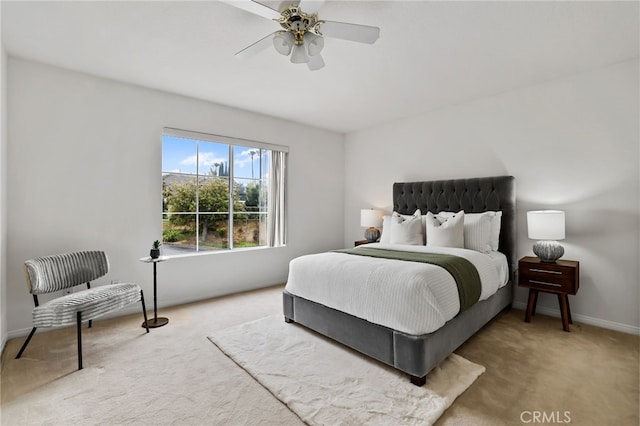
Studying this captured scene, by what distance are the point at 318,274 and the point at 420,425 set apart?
1.36 m

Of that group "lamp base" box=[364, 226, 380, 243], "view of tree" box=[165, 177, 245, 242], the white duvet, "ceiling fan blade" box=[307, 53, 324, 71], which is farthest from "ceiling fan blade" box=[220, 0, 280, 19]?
"lamp base" box=[364, 226, 380, 243]

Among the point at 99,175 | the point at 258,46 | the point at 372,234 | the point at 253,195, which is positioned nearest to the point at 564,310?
the point at 372,234

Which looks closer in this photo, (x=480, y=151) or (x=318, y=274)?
(x=318, y=274)

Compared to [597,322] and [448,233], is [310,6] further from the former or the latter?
[597,322]

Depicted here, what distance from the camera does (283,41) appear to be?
2184 millimetres

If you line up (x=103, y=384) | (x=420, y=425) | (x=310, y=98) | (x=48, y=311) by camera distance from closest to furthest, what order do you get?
(x=420, y=425), (x=103, y=384), (x=48, y=311), (x=310, y=98)

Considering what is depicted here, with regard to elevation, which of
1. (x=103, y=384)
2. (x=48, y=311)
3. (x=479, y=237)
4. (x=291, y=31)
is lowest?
(x=103, y=384)

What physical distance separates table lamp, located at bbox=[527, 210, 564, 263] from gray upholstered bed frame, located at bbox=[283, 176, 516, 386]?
17.6 inches

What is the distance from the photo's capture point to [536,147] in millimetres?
3445

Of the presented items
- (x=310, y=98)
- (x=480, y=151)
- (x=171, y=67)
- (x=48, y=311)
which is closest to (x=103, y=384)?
(x=48, y=311)

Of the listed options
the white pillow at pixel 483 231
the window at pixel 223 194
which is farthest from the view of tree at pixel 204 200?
the white pillow at pixel 483 231

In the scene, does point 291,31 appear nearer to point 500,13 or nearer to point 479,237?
point 500,13

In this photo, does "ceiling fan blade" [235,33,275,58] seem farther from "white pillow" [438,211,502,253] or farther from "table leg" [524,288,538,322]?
"table leg" [524,288,538,322]

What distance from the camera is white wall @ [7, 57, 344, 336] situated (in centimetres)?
285
